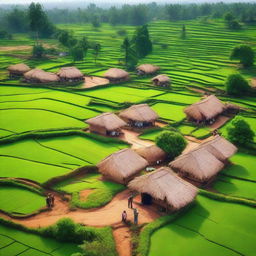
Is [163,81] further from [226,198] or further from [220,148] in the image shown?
[226,198]

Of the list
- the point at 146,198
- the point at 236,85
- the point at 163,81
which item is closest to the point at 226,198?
the point at 146,198

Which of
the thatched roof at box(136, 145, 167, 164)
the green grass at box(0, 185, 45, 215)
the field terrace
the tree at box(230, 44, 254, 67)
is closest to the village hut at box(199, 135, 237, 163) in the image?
the field terrace

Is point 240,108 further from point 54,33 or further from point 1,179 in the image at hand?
point 54,33

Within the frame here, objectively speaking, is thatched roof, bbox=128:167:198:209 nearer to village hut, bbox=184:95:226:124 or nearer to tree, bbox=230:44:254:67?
village hut, bbox=184:95:226:124

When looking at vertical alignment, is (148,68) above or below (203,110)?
above

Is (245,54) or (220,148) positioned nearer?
(220,148)

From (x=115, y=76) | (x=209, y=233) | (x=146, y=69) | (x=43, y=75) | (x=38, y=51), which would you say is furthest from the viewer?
(x=38, y=51)

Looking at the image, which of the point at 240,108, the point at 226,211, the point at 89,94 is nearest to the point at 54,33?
the point at 89,94
